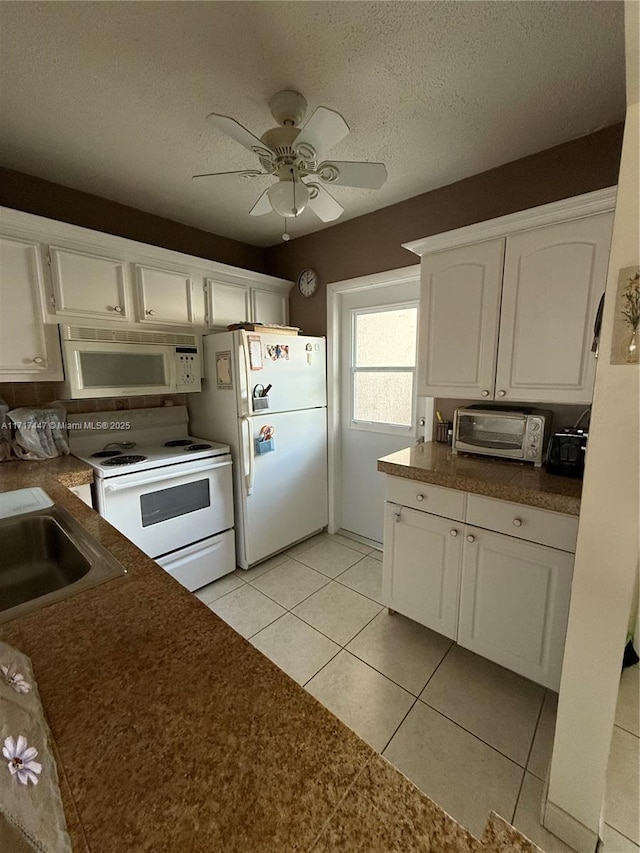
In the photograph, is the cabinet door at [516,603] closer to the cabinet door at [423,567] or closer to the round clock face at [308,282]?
the cabinet door at [423,567]

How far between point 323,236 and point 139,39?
69.3 inches

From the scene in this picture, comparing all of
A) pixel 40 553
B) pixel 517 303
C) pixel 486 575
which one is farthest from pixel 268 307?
pixel 486 575

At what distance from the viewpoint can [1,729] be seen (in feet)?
1.43

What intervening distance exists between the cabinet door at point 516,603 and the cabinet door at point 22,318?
91.6 inches

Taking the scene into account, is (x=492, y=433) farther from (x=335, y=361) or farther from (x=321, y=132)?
(x=321, y=132)

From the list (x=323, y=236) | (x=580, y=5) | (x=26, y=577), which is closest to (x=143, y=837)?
(x=26, y=577)

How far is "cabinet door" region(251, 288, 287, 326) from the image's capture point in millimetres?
2881

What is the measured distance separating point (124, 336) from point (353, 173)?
1.55 metres

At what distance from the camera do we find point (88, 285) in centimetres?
204

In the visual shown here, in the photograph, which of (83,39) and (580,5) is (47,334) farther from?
(580,5)

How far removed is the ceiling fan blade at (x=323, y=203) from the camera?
1572 mm

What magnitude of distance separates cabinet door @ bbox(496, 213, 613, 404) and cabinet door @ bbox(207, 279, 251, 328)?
5.97 feet

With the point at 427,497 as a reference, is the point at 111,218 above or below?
above

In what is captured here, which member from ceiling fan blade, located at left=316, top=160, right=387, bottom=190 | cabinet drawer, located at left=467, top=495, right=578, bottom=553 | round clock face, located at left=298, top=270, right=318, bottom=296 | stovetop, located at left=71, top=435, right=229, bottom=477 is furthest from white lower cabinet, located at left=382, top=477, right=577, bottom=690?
round clock face, located at left=298, top=270, right=318, bottom=296
